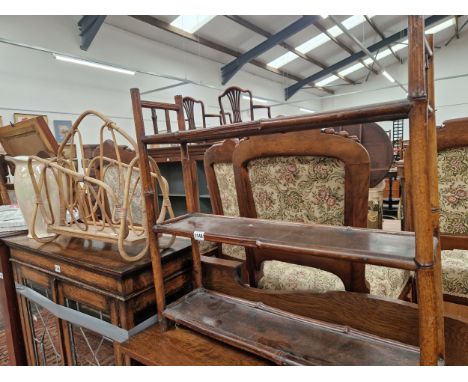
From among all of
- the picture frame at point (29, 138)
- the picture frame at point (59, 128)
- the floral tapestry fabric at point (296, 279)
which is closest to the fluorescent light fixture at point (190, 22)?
the picture frame at point (59, 128)

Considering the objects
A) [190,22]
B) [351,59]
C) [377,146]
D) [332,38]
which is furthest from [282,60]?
[377,146]

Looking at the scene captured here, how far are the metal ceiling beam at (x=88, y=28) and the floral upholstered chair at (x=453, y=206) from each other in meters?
5.39

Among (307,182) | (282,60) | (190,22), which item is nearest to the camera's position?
(307,182)

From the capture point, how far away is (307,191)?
0.95m

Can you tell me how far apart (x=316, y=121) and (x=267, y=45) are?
23.0ft

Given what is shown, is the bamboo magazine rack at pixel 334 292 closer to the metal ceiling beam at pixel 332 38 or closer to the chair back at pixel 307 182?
the chair back at pixel 307 182

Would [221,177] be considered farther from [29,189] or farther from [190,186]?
[29,189]

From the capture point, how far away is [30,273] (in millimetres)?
1189

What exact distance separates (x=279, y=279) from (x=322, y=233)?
503mm

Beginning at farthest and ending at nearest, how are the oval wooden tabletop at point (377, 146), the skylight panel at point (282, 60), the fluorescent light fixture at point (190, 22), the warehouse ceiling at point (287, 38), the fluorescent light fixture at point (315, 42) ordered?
1. the skylight panel at point (282, 60)
2. the fluorescent light fixture at point (315, 42)
3. the warehouse ceiling at point (287, 38)
4. the fluorescent light fixture at point (190, 22)
5. the oval wooden tabletop at point (377, 146)

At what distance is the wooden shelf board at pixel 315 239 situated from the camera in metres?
0.56

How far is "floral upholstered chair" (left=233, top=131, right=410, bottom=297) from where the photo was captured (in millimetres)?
823

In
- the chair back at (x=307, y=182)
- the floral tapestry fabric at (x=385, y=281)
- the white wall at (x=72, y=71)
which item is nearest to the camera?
the chair back at (x=307, y=182)
